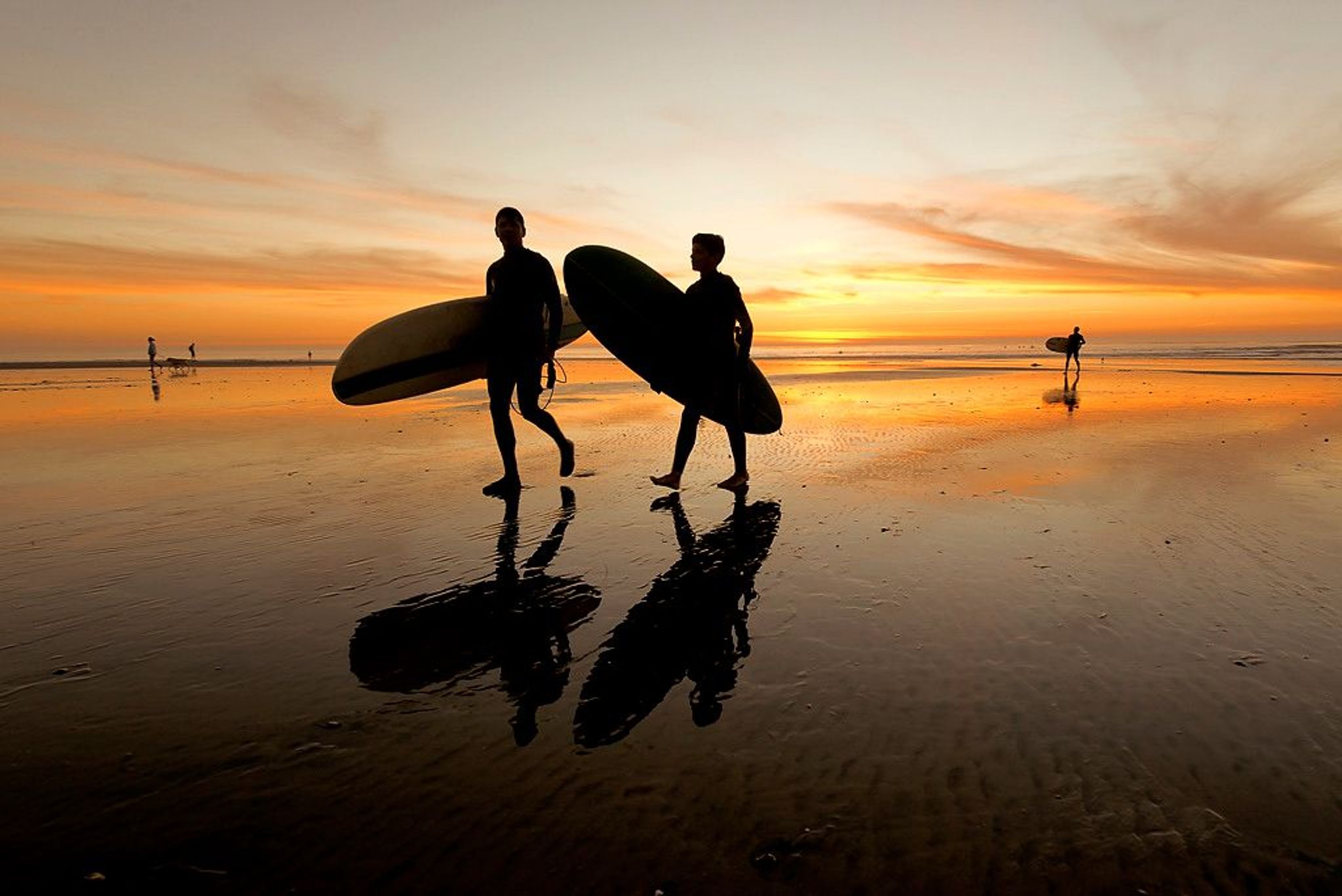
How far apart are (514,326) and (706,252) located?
198cm

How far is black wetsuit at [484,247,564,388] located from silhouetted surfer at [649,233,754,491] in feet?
4.61

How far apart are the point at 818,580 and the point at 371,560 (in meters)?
2.90

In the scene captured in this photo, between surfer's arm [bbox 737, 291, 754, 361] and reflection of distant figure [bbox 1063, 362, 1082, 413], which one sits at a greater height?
surfer's arm [bbox 737, 291, 754, 361]

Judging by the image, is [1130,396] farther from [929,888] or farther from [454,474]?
[929,888]

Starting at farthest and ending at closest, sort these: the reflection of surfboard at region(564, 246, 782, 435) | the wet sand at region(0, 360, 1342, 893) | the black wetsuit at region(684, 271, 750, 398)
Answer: the reflection of surfboard at region(564, 246, 782, 435)
the black wetsuit at region(684, 271, 750, 398)
the wet sand at region(0, 360, 1342, 893)

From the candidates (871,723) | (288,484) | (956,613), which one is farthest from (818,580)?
(288,484)

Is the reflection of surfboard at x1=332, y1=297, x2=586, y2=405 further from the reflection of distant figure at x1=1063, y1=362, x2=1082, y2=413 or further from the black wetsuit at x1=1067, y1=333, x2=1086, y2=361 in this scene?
the black wetsuit at x1=1067, y1=333, x2=1086, y2=361

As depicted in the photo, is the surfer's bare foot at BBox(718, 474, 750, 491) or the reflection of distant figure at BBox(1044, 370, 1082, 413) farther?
the reflection of distant figure at BBox(1044, 370, 1082, 413)

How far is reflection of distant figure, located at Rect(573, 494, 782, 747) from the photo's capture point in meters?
2.61

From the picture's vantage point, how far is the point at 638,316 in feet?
A: 23.6

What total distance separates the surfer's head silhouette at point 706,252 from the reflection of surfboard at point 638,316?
1.70ft

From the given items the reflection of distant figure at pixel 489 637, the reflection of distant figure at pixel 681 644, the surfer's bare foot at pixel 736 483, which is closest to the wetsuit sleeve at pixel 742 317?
the surfer's bare foot at pixel 736 483

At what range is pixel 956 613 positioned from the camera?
11.7 ft

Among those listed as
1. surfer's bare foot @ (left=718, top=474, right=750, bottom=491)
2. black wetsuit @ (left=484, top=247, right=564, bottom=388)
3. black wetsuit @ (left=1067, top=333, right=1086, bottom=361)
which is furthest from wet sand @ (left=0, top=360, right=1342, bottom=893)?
black wetsuit @ (left=1067, top=333, right=1086, bottom=361)
